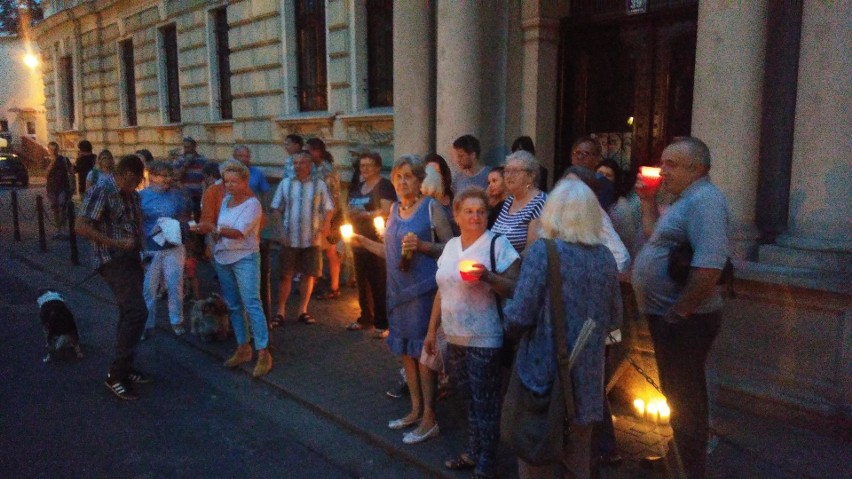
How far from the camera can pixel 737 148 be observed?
5152 mm

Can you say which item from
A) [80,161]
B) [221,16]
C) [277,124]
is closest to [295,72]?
[277,124]

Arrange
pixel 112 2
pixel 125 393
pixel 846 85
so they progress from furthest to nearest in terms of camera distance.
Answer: pixel 112 2 → pixel 125 393 → pixel 846 85

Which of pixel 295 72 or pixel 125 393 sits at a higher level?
pixel 295 72

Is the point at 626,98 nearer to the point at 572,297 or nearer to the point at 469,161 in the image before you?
the point at 469,161

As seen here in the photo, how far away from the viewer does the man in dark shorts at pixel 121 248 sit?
550cm

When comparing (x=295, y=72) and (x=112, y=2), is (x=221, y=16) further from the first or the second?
(x=112, y=2)

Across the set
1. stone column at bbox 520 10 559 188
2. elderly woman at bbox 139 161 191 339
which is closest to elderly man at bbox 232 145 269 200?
elderly woman at bbox 139 161 191 339

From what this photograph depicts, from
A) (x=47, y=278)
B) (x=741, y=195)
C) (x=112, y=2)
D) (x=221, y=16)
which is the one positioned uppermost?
(x=112, y=2)

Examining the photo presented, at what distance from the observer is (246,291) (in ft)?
19.3

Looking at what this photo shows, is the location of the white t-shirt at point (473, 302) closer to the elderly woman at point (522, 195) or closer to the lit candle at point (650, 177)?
the elderly woman at point (522, 195)

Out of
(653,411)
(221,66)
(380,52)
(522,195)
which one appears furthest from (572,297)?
(221,66)

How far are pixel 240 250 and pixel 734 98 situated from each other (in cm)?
412

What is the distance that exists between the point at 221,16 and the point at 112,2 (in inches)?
286

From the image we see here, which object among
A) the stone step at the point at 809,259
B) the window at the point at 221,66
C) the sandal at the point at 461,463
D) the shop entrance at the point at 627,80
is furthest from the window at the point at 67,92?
the stone step at the point at 809,259
